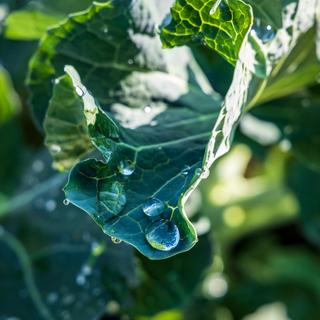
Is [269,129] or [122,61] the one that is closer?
[122,61]

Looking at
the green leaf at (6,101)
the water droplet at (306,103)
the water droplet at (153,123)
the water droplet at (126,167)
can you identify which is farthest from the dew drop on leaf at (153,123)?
the green leaf at (6,101)

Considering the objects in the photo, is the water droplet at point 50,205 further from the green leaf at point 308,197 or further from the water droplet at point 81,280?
the green leaf at point 308,197

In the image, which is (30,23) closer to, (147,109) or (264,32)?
(147,109)

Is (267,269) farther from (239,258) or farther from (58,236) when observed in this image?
(58,236)

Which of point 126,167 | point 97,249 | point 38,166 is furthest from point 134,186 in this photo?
point 38,166

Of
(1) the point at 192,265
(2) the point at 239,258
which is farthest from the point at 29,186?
(2) the point at 239,258

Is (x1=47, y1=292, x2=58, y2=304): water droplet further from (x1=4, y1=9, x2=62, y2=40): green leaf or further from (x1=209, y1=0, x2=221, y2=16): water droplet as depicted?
(x1=209, y1=0, x2=221, y2=16): water droplet
